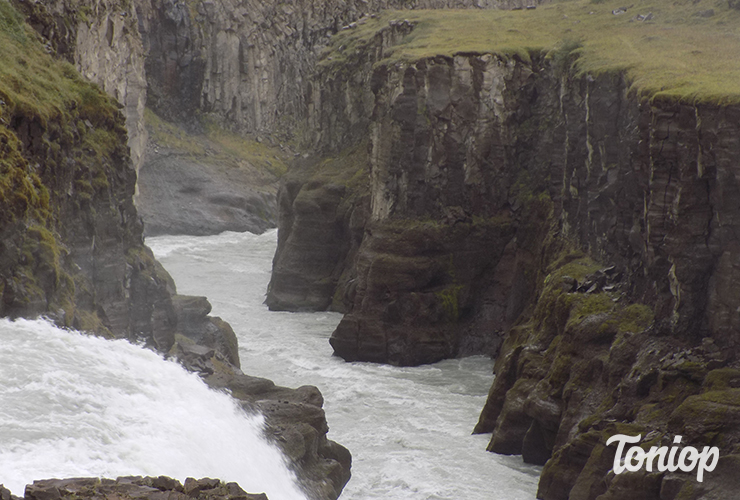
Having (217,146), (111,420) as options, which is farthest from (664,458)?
(217,146)

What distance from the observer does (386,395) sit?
113 feet

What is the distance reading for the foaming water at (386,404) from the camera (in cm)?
2519

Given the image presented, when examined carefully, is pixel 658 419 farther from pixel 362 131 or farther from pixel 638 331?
pixel 362 131

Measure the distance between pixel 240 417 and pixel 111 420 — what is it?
14.2ft

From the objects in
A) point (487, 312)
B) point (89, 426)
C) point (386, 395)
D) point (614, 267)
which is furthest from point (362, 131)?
point (89, 426)

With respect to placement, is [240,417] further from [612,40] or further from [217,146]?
[217,146]

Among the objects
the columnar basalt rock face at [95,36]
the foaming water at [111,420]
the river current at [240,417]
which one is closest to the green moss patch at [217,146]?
the columnar basalt rock face at [95,36]

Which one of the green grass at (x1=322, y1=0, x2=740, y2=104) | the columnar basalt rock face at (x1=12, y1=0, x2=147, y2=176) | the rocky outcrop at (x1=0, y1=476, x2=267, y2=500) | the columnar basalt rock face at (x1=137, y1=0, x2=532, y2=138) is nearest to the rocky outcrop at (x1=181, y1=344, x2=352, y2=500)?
the rocky outcrop at (x1=0, y1=476, x2=267, y2=500)

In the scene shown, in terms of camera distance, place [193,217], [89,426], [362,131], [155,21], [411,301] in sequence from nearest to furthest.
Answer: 1. [89,426]
2. [411,301]
3. [362,131]
4. [193,217]
5. [155,21]

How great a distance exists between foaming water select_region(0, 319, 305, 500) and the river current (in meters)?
0.03

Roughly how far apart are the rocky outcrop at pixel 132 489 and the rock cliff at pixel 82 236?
230 inches

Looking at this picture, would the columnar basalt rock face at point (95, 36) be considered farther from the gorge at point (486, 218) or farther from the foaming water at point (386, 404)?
the foaming water at point (386, 404)

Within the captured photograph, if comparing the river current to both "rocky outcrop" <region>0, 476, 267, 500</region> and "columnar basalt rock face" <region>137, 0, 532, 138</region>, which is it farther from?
"columnar basalt rock face" <region>137, 0, 532, 138</region>

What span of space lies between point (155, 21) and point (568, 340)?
7503 centimetres
